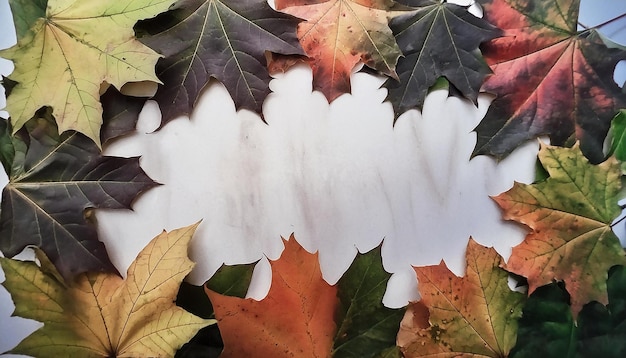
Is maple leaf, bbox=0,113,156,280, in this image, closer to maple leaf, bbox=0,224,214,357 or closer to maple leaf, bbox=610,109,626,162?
maple leaf, bbox=0,224,214,357

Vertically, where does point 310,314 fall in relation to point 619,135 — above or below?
below

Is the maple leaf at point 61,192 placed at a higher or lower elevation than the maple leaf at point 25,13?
lower

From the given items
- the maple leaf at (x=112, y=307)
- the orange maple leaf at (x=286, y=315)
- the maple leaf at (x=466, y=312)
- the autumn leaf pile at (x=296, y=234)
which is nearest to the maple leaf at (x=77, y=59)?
the autumn leaf pile at (x=296, y=234)

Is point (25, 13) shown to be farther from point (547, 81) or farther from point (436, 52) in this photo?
point (547, 81)

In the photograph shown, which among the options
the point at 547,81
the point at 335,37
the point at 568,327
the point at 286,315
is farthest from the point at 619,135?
the point at 286,315

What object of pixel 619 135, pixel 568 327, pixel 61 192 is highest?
pixel 619 135

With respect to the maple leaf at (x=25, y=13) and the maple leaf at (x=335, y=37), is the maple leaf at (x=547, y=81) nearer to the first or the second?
the maple leaf at (x=335, y=37)

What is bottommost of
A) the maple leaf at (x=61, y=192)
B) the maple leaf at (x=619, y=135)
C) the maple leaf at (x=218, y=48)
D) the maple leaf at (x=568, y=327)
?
the maple leaf at (x=568, y=327)
